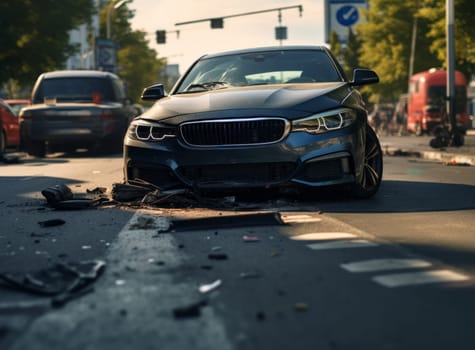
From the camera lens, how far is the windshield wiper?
9375 millimetres

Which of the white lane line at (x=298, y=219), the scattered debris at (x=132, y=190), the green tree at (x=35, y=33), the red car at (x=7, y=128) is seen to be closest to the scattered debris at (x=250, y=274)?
the white lane line at (x=298, y=219)

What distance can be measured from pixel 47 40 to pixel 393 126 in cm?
2041

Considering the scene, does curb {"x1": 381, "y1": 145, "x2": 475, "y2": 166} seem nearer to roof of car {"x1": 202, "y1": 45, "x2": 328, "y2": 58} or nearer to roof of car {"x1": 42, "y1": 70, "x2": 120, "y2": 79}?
roof of car {"x1": 42, "y1": 70, "x2": 120, "y2": 79}

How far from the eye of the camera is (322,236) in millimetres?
6078

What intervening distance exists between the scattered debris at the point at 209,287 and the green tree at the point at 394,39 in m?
51.5

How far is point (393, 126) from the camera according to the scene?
5112 cm

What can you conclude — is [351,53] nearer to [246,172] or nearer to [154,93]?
[154,93]

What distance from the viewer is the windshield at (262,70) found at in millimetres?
9469

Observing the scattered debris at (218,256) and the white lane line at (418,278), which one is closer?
the white lane line at (418,278)

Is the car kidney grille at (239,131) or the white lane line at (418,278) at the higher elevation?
the car kidney grille at (239,131)

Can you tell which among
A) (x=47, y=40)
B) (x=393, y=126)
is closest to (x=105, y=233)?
(x=47, y=40)

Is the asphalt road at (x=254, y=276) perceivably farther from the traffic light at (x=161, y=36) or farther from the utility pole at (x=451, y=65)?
the traffic light at (x=161, y=36)

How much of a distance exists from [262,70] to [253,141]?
1.83 metres

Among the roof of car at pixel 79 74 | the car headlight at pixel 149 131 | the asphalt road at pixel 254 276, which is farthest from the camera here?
the roof of car at pixel 79 74
